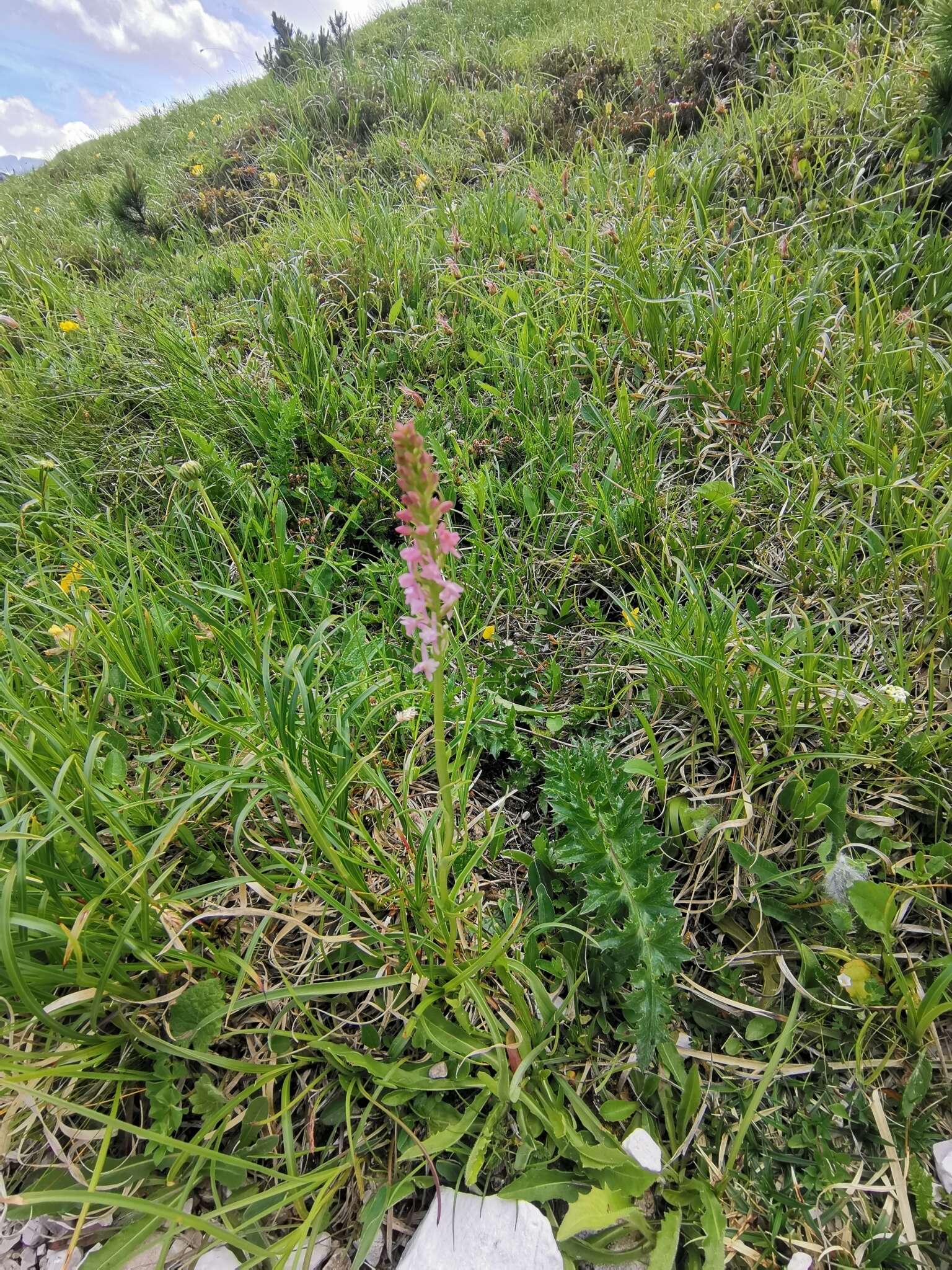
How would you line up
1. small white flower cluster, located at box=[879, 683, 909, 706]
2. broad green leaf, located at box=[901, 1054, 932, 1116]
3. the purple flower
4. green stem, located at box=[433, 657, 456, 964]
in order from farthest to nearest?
1. small white flower cluster, located at box=[879, 683, 909, 706]
2. broad green leaf, located at box=[901, 1054, 932, 1116]
3. green stem, located at box=[433, 657, 456, 964]
4. the purple flower

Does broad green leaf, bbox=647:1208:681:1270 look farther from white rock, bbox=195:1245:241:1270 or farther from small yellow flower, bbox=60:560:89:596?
small yellow flower, bbox=60:560:89:596

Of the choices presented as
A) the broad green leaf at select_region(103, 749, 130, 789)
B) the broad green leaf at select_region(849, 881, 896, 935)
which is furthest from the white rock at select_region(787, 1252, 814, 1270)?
the broad green leaf at select_region(103, 749, 130, 789)

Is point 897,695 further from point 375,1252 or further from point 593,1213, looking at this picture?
point 375,1252

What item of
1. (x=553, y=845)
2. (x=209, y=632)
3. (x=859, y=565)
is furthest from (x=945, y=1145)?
(x=209, y=632)

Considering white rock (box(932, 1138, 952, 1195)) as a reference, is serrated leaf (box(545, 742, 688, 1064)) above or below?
above

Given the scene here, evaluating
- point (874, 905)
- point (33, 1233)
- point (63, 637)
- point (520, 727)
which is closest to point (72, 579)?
point (63, 637)

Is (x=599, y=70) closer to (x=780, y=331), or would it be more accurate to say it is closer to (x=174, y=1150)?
(x=780, y=331)
